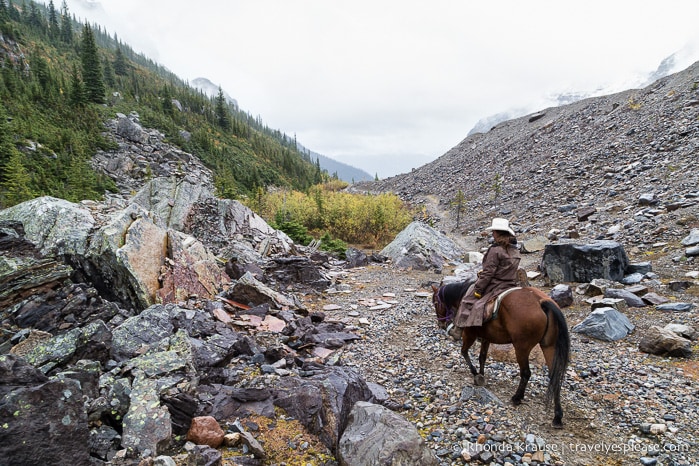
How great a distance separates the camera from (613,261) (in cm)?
941

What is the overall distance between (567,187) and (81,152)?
1706 inches

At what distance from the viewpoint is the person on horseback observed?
530cm

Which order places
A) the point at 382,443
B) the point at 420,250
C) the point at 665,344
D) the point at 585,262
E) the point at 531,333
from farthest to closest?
the point at 420,250, the point at 585,262, the point at 665,344, the point at 531,333, the point at 382,443

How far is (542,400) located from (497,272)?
1.96 meters

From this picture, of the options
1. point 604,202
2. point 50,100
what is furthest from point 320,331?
point 50,100

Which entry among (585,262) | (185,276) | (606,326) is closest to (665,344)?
(606,326)

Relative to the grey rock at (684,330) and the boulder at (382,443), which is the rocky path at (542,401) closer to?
the grey rock at (684,330)

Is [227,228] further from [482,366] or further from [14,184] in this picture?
[14,184]

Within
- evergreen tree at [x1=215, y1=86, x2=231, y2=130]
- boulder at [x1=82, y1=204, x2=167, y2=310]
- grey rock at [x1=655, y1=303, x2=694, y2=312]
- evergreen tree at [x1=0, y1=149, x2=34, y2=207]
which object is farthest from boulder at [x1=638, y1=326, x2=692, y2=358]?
evergreen tree at [x1=215, y1=86, x2=231, y2=130]

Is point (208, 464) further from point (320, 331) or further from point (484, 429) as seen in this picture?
point (320, 331)

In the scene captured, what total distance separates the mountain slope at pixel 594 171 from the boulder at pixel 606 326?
719 cm

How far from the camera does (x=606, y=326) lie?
21.7 ft

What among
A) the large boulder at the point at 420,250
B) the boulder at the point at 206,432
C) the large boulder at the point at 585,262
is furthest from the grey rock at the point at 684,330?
the large boulder at the point at 420,250

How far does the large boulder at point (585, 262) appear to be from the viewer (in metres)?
9.41
